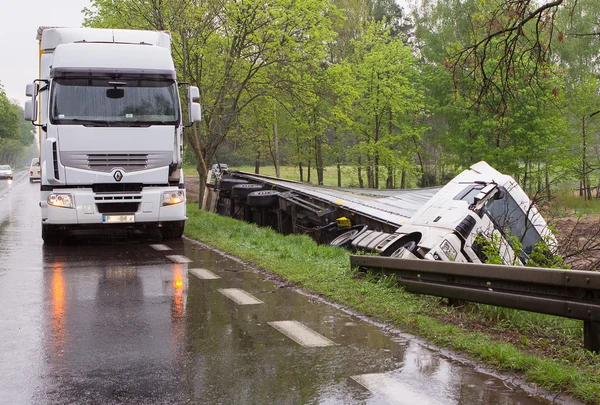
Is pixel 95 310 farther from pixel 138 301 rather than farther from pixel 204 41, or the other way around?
pixel 204 41

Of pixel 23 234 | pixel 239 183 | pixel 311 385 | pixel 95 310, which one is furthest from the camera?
pixel 239 183

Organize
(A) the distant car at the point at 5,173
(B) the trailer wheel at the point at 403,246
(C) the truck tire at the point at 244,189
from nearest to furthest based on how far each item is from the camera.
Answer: (B) the trailer wheel at the point at 403,246, (C) the truck tire at the point at 244,189, (A) the distant car at the point at 5,173

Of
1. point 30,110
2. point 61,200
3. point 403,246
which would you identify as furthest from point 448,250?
point 30,110

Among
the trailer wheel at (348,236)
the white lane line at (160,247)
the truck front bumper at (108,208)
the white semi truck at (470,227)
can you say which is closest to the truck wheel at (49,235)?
the truck front bumper at (108,208)

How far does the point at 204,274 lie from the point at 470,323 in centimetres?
460

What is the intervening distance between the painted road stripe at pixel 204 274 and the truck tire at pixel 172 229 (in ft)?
12.2

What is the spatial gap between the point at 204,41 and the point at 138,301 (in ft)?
57.4

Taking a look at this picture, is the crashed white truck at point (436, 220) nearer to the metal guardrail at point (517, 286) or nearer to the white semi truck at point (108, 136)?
the metal guardrail at point (517, 286)

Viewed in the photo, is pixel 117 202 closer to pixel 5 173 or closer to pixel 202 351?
pixel 202 351

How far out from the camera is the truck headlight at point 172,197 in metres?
13.7

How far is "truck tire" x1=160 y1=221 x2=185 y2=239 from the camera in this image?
1422cm

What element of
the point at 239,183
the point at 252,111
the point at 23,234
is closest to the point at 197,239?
the point at 23,234

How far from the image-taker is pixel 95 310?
7730mm

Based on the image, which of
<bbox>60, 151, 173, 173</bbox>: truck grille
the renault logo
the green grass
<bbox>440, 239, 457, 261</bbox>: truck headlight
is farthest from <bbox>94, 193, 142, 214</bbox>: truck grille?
<bbox>440, 239, 457, 261</bbox>: truck headlight
